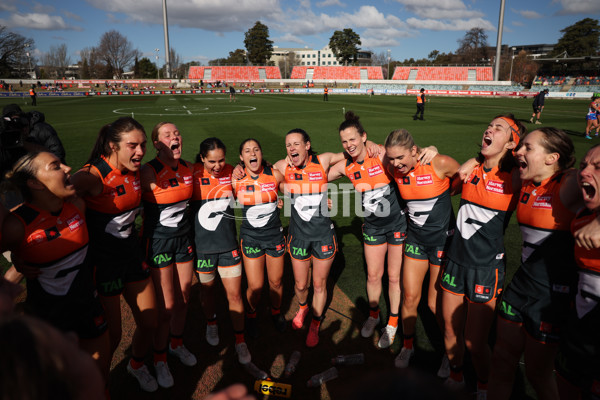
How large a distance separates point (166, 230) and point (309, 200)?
181cm

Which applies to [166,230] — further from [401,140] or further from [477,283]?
[477,283]

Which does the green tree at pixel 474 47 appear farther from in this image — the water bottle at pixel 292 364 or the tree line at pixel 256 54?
the water bottle at pixel 292 364

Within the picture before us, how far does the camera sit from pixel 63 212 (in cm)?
299

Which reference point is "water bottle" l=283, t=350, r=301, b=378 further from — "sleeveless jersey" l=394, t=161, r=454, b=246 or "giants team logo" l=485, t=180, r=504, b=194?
"giants team logo" l=485, t=180, r=504, b=194

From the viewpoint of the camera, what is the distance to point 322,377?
3.89 m

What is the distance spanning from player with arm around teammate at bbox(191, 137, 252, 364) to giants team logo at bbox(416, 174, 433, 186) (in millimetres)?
2378

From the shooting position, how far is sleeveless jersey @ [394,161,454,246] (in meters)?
4.10

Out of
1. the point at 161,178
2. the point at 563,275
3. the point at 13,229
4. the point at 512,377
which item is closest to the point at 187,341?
the point at 161,178

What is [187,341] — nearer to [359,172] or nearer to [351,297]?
[351,297]

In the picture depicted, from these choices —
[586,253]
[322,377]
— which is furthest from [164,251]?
[586,253]

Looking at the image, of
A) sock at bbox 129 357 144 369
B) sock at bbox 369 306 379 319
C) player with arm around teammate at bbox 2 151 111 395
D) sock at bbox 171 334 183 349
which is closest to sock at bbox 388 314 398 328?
sock at bbox 369 306 379 319

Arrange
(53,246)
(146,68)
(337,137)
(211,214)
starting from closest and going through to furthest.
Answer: (53,246) → (211,214) → (337,137) → (146,68)

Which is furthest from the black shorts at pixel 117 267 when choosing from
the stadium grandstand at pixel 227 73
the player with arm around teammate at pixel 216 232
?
Answer: the stadium grandstand at pixel 227 73

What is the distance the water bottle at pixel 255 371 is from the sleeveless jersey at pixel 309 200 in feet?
5.50
